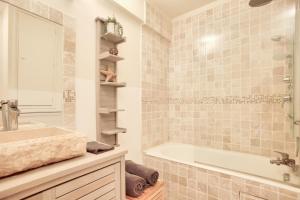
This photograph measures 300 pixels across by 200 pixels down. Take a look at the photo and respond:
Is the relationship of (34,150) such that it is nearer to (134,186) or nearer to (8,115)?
(8,115)

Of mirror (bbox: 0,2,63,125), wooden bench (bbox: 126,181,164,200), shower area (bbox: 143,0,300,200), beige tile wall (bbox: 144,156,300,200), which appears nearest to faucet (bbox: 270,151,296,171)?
shower area (bbox: 143,0,300,200)

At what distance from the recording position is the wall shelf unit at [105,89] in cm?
160

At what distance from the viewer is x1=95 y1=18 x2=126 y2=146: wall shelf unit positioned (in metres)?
1.60

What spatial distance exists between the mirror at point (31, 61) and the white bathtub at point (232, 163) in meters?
1.38

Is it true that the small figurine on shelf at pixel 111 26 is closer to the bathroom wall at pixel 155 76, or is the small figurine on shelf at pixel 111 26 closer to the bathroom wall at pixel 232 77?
the bathroom wall at pixel 155 76

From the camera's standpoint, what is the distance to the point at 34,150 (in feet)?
2.06

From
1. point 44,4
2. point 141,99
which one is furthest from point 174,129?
point 44,4

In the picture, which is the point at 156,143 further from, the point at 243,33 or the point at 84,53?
the point at 243,33

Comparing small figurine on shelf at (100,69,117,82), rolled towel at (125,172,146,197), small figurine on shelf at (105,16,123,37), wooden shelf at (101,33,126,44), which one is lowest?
rolled towel at (125,172,146,197)

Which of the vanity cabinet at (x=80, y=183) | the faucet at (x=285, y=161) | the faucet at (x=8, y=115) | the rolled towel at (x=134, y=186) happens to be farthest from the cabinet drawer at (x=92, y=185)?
the faucet at (x=285, y=161)

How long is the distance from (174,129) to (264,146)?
120cm

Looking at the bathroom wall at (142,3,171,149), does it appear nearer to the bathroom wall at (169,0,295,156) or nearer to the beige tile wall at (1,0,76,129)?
the bathroom wall at (169,0,295,156)

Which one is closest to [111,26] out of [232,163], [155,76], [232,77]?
[155,76]

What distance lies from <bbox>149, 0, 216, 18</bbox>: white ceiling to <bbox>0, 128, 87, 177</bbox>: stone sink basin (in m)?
2.15
